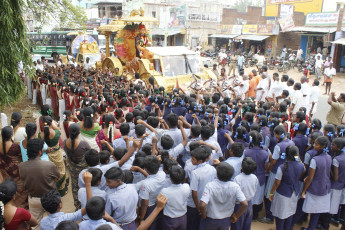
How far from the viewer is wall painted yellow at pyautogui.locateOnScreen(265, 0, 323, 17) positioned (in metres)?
27.2

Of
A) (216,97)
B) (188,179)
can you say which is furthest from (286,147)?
(216,97)

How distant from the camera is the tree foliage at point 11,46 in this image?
16.6ft

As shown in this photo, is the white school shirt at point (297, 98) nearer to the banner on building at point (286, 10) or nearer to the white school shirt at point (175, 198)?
the white school shirt at point (175, 198)

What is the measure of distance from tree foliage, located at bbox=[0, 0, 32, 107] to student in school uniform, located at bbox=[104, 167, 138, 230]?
3.56 meters

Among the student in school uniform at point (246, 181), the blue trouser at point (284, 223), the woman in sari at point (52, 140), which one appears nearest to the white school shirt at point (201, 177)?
the student in school uniform at point (246, 181)

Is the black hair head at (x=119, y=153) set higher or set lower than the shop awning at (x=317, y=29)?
lower

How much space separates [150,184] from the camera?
325 cm

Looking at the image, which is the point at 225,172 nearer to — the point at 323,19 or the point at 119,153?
the point at 119,153

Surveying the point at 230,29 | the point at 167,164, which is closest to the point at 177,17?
the point at 230,29

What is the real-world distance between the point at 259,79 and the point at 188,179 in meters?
5.95

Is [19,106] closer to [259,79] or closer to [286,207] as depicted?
[259,79]

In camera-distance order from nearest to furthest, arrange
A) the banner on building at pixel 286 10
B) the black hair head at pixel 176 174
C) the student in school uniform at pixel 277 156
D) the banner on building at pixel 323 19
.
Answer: the black hair head at pixel 176 174
the student in school uniform at pixel 277 156
the banner on building at pixel 323 19
the banner on building at pixel 286 10

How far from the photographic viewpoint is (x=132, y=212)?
303 cm

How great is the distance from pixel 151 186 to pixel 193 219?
2.78 ft
